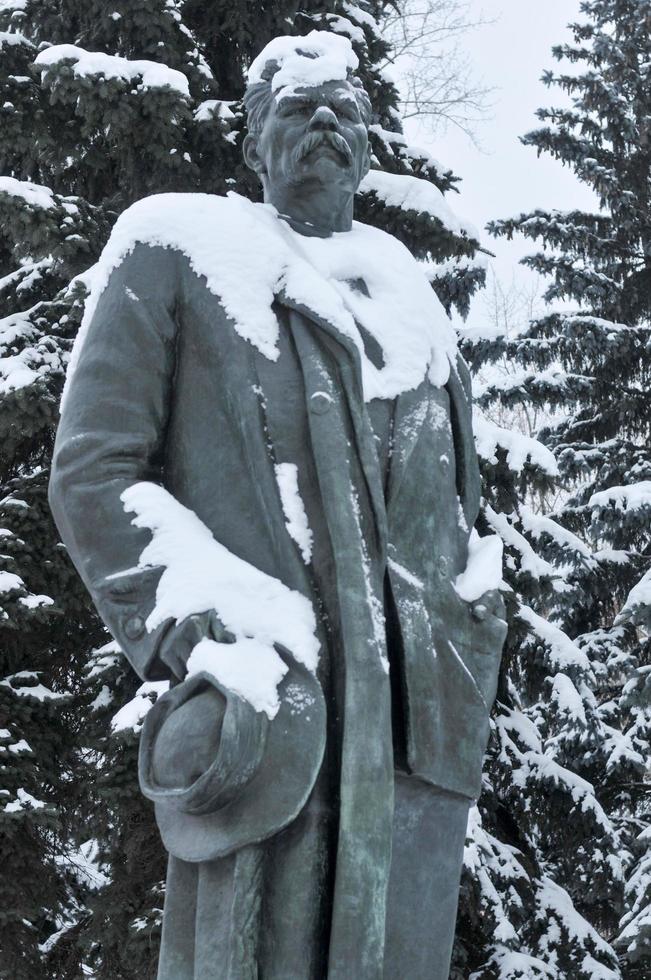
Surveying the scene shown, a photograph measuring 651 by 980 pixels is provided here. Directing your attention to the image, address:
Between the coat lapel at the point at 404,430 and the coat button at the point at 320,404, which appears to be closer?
the coat button at the point at 320,404

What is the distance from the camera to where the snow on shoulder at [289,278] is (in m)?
3.42

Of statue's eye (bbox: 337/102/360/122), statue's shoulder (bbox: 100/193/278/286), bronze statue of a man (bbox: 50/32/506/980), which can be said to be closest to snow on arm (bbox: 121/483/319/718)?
bronze statue of a man (bbox: 50/32/506/980)

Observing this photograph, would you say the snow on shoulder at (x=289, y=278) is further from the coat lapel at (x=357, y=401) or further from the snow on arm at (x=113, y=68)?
the snow on arm at (x=113, y=68)

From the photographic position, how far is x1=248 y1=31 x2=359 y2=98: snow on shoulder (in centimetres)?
366

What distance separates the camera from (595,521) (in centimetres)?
1437

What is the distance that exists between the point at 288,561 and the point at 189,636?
288 mm

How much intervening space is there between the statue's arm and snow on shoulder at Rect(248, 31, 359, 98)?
55cm

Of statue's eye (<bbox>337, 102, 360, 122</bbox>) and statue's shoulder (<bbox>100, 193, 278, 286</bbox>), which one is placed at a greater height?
statue's eye (<bbox>337, 102, 360, 122</bbox>)

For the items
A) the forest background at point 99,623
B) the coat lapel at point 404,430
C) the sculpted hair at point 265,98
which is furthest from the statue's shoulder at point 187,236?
the forest background at point 99,623

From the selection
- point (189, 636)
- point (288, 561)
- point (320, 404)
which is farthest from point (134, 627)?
point (320, 404)

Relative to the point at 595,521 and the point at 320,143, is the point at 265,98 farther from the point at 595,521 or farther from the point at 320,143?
the point at 595,521

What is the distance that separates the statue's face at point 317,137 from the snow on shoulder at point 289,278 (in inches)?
4.7

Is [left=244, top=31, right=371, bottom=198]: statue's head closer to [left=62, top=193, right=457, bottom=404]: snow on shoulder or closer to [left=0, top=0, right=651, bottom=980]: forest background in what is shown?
[left=62, top=193, right=457, bottom=404]: snow on shoulder

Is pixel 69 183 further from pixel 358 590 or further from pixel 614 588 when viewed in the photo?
pixel 358 590
